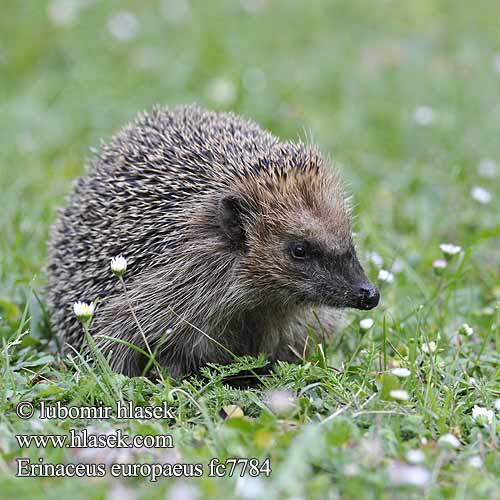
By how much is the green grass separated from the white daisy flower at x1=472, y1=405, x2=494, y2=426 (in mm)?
51

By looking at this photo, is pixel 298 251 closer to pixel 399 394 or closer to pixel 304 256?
pixel 304 256

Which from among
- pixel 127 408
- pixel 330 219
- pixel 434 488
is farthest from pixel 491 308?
pixel 127 408

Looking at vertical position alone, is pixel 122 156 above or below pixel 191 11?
below

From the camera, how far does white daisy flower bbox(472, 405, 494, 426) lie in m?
5.04

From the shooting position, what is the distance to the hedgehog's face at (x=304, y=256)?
5.64 metres

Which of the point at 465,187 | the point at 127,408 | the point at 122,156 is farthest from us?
the point at 465,187

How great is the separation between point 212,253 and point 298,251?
670mm

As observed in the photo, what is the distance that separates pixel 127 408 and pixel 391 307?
2675mm

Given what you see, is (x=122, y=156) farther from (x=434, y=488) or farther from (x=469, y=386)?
(x=434, y=488)

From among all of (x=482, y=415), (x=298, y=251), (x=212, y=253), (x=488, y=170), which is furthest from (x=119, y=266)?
(x=488, y=170)

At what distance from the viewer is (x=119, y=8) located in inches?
524

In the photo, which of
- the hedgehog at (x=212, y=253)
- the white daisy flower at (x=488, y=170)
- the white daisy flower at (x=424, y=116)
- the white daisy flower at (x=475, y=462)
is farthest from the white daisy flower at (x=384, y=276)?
the white daisy flower at (x=424, y=116)

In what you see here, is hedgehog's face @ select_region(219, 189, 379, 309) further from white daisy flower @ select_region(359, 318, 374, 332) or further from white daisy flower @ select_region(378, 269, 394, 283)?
white daisy flower @ select_region(378, 269, 394, 283)

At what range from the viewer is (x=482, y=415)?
5059mm
